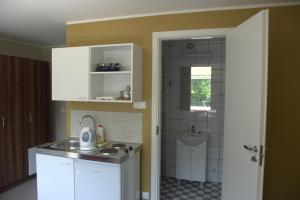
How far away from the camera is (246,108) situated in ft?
6.28

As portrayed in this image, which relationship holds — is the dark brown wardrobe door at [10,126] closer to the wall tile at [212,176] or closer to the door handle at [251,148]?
the wall tile at [212,176]

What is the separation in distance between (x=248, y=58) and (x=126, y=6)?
1.32m

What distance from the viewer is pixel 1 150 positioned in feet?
10.6

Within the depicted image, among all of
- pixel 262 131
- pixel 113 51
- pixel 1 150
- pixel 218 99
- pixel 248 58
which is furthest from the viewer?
pixel 218 99

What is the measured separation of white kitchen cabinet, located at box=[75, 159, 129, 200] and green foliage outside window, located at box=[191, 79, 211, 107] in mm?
1804

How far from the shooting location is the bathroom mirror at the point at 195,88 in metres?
3.52

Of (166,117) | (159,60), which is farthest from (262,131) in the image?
(166,117)

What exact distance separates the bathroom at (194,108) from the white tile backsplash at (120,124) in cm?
105

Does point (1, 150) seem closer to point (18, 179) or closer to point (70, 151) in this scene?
point (18, 179)

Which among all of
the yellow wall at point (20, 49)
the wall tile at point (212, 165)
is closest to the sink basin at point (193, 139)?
the wall tile at point (212, 165)

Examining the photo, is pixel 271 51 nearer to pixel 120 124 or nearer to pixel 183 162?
pixel 120 124

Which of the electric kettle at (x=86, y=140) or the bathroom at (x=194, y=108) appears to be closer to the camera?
the electric kettle at (x=86, y=140)

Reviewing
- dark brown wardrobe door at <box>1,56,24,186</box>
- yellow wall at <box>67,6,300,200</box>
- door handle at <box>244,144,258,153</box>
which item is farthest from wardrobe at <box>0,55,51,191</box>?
door handle at <box>244,144,258,153</box>

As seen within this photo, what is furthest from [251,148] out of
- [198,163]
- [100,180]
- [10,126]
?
[10,126]
